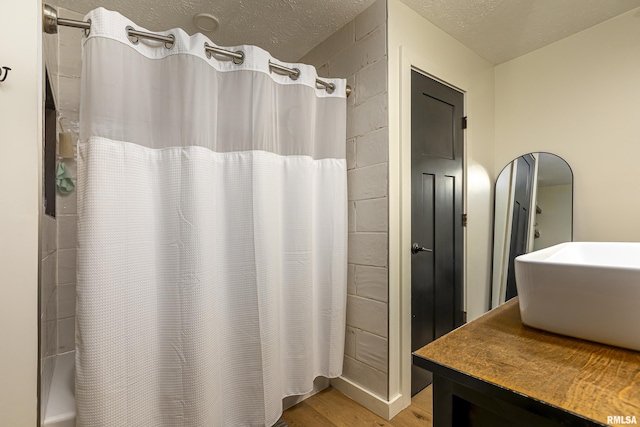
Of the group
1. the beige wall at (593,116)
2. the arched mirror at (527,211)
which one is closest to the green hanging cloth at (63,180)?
the arched mirror at (527,211)

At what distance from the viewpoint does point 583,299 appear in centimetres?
58

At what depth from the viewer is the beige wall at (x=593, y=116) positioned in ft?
5.19

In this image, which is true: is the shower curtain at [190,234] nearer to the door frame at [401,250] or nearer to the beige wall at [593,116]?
the door frame at [401,250]

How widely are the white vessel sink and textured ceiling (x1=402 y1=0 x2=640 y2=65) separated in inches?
60.9

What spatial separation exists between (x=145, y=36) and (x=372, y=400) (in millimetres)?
1993

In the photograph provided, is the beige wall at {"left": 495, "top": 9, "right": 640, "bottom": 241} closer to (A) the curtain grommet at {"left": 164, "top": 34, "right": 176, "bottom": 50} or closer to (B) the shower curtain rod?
(B) the shower curtain rod

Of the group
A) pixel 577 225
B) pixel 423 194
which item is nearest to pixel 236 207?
pixel 423 194

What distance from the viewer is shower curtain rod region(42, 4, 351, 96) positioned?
893 millimetres

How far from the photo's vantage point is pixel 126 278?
1015 mm

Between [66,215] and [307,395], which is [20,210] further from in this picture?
[307,395]

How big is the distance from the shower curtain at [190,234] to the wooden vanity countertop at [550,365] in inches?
34.5

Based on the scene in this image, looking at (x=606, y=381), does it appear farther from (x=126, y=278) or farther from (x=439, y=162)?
(x=439, y=162)

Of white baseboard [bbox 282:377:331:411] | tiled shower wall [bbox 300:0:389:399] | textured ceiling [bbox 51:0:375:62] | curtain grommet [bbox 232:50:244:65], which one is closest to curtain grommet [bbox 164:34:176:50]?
curtain grommet [bbox 232:50:244:65]
